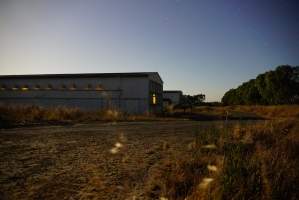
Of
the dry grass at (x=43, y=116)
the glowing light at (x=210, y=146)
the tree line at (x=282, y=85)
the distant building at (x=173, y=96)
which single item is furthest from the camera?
the distant building at (x=173, y=96)

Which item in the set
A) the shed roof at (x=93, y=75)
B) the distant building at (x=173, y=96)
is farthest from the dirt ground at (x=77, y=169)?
the distant building at (x=173, y=96)

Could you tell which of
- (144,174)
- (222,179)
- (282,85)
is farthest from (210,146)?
(282,85)

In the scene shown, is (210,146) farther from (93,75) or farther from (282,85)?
(282,85)

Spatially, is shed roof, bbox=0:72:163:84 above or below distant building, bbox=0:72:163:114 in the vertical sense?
above

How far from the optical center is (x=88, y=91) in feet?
91.8

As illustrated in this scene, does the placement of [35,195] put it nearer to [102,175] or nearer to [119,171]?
[102,175]

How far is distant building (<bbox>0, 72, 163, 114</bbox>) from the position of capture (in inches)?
1061

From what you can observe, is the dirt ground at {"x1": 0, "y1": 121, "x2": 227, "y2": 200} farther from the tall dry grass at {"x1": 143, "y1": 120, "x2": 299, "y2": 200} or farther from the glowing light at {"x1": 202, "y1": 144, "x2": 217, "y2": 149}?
the glowing light at {"x1": 202, "y1": 144, "x2": 217, "y2": 149}

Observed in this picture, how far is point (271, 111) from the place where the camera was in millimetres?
31625

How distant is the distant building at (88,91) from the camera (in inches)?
1061

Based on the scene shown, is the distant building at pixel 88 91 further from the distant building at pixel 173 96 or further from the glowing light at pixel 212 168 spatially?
the distant building at pixel 173 96

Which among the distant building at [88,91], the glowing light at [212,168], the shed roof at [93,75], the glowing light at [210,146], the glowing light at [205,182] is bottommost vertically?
the glowing light at [205,182]

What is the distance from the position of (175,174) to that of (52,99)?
28.3m

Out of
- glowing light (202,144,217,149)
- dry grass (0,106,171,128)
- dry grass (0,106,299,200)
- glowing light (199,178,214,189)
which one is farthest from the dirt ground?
dry grass (0,106,171,128)
